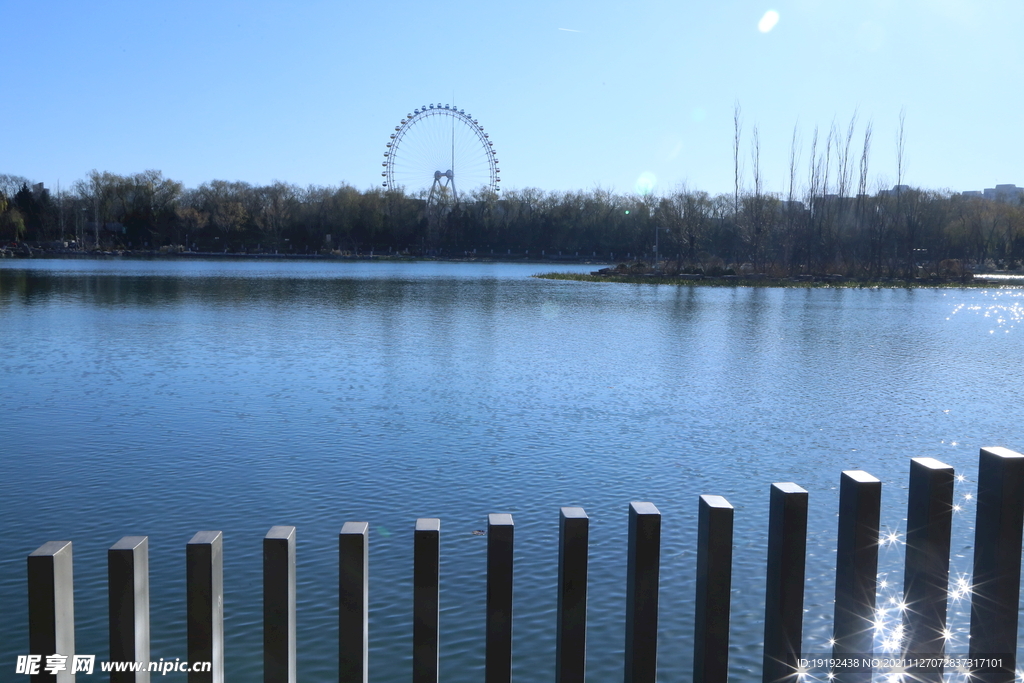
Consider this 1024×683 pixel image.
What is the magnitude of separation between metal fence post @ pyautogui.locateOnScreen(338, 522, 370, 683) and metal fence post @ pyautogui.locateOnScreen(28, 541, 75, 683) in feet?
1.88

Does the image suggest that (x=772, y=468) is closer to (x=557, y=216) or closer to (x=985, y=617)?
(x=985, y=617)

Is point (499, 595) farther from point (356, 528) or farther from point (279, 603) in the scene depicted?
point (279, 603)

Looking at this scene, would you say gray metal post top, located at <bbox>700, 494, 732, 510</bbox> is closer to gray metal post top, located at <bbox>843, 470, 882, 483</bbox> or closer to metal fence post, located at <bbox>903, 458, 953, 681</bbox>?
gray metal post top, located at <bbox>843, 470, 882, 483</bbox>

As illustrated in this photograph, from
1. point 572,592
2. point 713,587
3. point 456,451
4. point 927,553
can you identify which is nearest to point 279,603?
point 572,592

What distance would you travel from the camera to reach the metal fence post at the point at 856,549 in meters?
2.09

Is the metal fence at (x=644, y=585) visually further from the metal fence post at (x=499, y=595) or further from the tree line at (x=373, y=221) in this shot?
the tree line at (x=373, y=221)

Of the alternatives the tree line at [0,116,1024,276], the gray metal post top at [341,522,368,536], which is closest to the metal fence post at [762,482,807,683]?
the gray metal post top at [341,522,368,536]

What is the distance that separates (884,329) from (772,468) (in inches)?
582

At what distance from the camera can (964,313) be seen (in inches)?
1037

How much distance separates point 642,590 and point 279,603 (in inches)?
33.2

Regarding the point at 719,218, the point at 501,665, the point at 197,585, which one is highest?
the point at 719,218

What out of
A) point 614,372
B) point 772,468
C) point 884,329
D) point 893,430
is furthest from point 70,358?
point 884,329

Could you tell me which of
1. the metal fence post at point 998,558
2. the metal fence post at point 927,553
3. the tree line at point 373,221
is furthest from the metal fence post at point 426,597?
the tree line at point 373,221

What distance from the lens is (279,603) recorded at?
1934 millimetres
